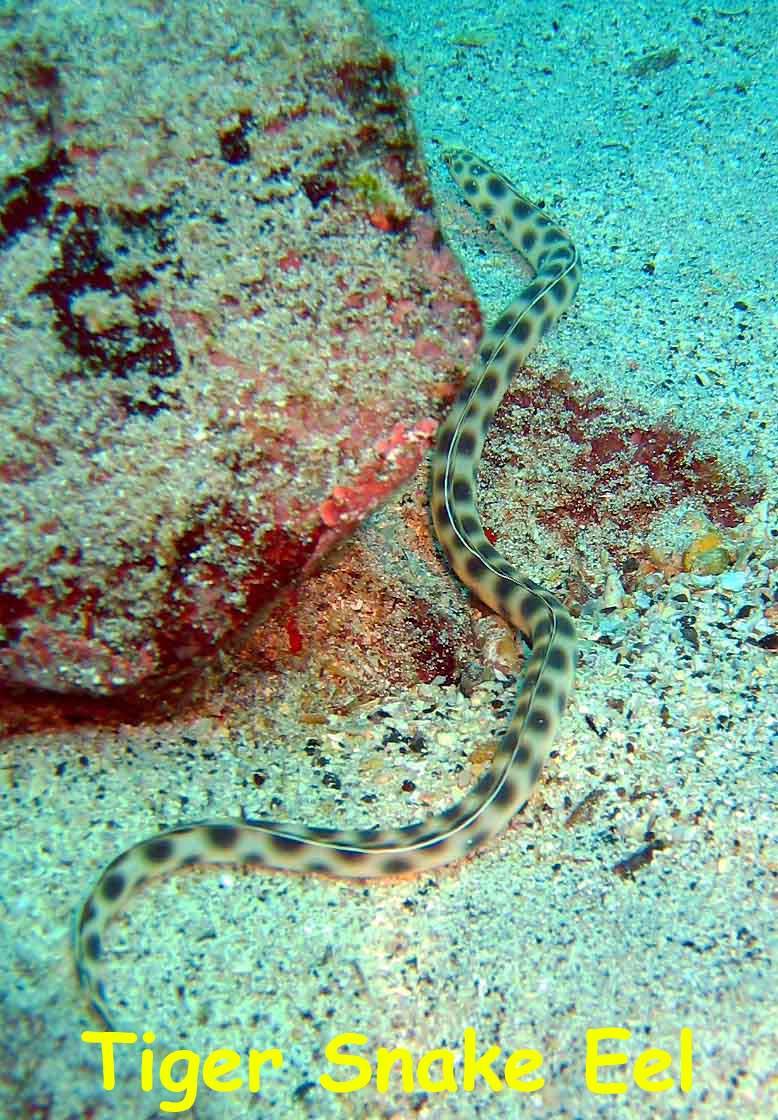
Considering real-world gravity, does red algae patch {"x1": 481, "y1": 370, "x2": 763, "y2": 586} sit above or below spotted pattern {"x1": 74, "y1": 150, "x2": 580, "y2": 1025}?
above

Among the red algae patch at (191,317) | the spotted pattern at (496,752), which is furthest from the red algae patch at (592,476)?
the red algae patch at (191,317)

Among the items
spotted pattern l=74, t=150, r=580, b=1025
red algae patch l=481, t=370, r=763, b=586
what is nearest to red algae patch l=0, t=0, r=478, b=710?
spotted pattern l=74, t=150, r=580, b=1025

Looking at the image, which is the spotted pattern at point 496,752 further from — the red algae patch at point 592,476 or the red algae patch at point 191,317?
the red algae patch at point 191,317

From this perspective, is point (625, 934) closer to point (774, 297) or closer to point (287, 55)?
point (287, 55)

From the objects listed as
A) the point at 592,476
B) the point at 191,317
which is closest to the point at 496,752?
the point at 592,476

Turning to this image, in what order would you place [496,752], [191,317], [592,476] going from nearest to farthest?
[191,317]
[496,752]
[592,476]

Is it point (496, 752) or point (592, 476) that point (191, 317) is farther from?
point (592, 476)

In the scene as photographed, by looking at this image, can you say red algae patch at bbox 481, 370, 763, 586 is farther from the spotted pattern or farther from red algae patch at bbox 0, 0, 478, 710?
red algae patch at bbox 0, 0, 478, 710
